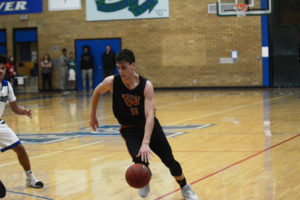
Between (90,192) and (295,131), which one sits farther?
(295,131)

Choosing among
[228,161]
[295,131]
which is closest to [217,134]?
[295,131]

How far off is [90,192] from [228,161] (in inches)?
92.6

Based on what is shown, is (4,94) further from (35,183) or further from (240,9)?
(240,9)

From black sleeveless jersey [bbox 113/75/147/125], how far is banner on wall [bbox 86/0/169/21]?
64.5ft

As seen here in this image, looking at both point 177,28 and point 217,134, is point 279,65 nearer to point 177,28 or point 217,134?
point 177,28

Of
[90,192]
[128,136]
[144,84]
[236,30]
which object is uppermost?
[236,30]

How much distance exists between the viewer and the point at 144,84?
5.68 m

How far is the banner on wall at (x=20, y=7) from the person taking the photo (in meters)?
26.8

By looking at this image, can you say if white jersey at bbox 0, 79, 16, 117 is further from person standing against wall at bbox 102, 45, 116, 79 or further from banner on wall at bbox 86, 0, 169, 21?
banner on wall at bbox 86, 0, 169, 21

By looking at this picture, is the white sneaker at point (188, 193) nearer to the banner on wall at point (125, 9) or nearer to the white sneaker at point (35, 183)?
the white sneaker at point (35, 183)

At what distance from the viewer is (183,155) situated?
8.68 m

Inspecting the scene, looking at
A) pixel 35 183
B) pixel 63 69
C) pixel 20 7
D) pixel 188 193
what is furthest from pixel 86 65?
pixel 188 193

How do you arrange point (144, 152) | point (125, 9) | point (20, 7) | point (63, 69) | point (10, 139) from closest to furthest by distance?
point (144, 152)
point (10, 139)
point (63, 69)
point (125, 9)
point (20, 7)

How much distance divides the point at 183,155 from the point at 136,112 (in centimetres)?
305
